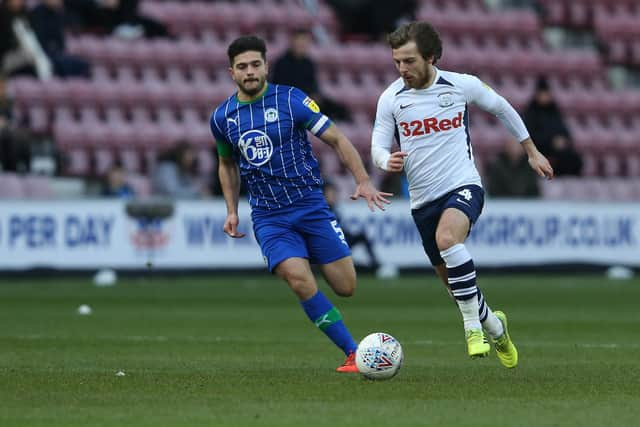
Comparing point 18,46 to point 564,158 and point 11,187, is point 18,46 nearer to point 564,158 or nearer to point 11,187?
point 11,187

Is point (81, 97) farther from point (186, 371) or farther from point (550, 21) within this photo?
point (186, 371)

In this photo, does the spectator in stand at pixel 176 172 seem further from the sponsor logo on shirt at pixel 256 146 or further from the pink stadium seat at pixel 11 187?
the sponsor logo on shirt at pixel 256 146

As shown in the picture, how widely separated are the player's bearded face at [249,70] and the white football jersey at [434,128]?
0.82 m

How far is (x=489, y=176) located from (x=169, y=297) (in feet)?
22.0

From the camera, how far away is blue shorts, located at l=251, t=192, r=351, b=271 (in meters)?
8.88

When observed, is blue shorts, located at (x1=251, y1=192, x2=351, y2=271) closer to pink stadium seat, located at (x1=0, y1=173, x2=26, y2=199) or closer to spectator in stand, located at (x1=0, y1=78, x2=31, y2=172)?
pink stadium seat, located at (x1=0, y1=173, x2=26, y2=199)

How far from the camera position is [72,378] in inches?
327

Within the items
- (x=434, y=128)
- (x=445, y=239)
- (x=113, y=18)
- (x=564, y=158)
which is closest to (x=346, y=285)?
(x=445, y=239)

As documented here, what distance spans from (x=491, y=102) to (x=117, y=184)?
11.2 metres

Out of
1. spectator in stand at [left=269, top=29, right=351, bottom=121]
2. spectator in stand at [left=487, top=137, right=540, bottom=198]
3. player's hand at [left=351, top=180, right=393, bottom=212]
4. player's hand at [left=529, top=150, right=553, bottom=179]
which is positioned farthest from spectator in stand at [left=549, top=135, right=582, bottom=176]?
player's hand at [left=351, top=180, right=393, bottom=212]

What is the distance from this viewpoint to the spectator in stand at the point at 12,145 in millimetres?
19234

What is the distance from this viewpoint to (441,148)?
9.08 metres

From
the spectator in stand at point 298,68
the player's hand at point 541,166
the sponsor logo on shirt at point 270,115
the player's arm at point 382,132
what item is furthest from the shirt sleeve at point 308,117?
the spectator in stand at point 298,68

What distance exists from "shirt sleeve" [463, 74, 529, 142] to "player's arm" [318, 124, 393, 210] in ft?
3.09
